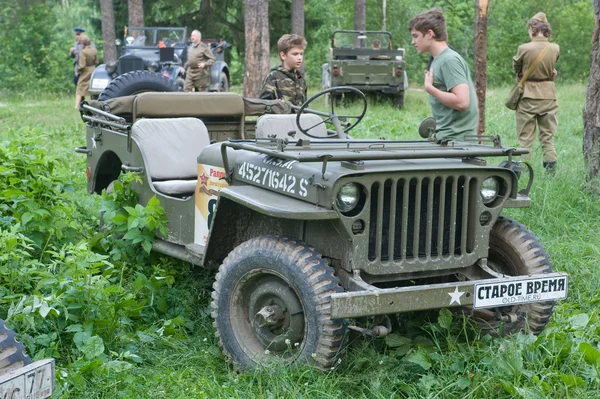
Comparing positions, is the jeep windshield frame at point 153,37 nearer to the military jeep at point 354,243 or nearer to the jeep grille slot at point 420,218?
the military jeep at point 354,243

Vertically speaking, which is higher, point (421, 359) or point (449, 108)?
point (449, 108)

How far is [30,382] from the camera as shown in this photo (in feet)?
10.4

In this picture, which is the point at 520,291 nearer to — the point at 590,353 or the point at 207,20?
the point at 590,353

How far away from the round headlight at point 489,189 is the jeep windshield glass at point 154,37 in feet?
55.7

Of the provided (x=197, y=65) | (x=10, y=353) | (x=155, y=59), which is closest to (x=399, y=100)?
(x=197, y=65)

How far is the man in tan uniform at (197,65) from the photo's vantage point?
18.0 meters

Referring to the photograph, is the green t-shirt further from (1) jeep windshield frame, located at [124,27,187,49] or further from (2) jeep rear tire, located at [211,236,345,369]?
(1) jeep windshield frame, located at [124,27,187,49]

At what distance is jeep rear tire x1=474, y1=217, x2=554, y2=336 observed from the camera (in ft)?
14.3

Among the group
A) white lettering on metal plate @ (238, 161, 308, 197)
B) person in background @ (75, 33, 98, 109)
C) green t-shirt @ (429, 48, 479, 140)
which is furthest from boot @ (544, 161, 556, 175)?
person in background @ (75, 33, 98, 109)

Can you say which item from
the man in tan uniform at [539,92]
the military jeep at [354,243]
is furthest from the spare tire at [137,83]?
the military jeep at [354,243]

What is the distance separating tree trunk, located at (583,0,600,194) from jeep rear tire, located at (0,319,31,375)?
18.4 feet

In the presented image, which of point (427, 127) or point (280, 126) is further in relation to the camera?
point (280, 126)

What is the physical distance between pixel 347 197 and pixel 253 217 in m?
0.89

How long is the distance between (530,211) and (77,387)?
4.59m
